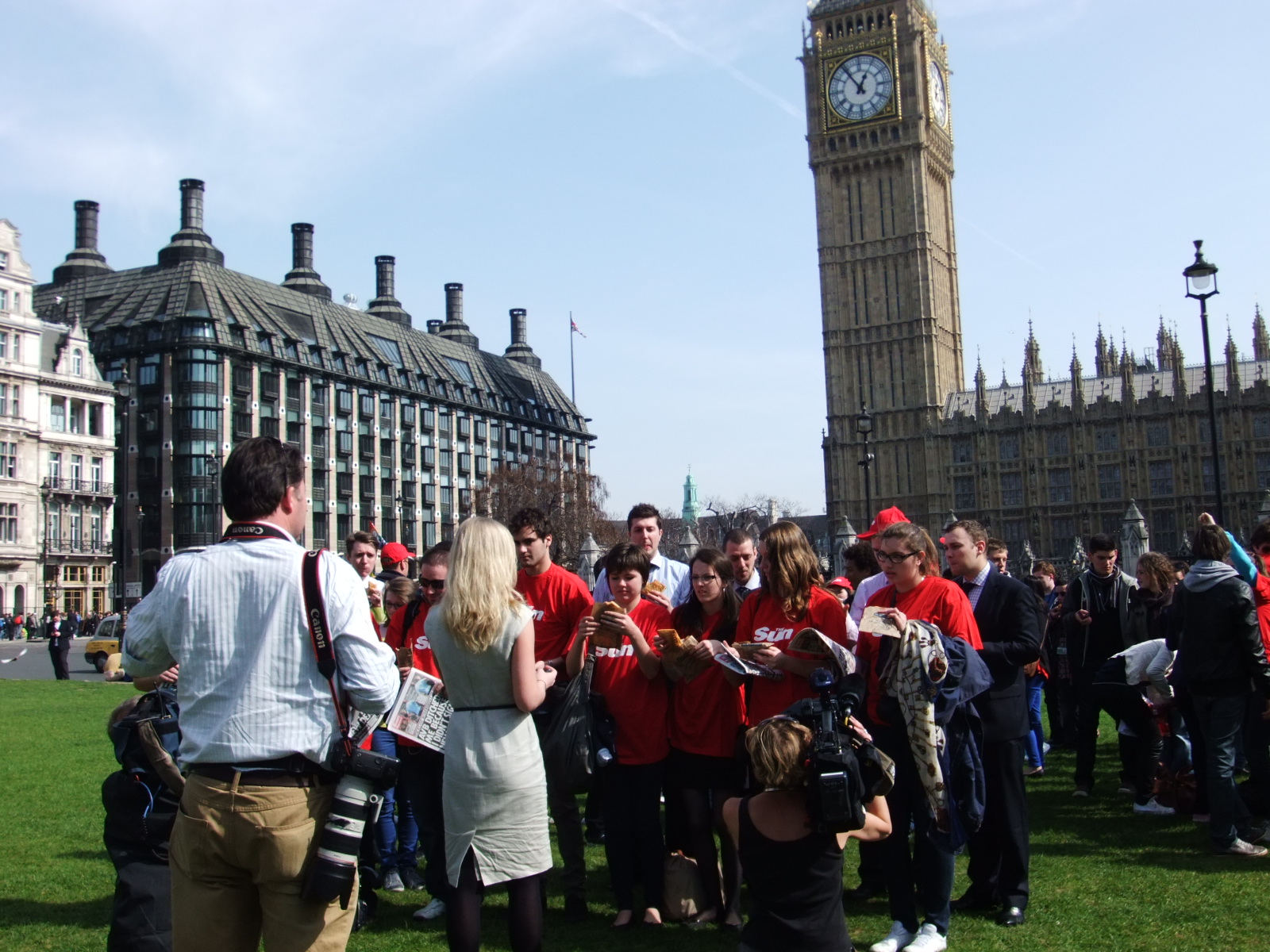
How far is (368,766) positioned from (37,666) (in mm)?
32533

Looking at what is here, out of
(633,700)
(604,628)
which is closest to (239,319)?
(633,700)

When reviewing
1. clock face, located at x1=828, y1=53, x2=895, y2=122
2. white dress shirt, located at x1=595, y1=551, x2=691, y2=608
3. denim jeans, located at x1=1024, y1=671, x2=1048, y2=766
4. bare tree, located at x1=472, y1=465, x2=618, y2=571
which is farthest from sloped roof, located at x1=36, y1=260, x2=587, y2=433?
white dress shirt, located at x1=595, y1=551, x2=691, y2=608

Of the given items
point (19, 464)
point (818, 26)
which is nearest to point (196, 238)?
point (19, 464)

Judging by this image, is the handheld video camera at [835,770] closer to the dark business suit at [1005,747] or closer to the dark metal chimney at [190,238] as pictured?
the dark business suit at [1005,747]

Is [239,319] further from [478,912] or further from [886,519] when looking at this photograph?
[478,912]

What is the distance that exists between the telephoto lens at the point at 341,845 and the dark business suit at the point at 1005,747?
3703mm

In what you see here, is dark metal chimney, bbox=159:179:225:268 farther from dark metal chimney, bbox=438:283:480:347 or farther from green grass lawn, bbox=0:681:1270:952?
green grass lawn, bbox=0:681:1270:952

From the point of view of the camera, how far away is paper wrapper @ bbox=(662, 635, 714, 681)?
5.86 meters

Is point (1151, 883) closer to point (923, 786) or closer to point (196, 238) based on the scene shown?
point (923, 786)

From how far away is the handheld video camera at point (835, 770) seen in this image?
4023 millimetres

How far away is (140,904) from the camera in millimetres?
5027

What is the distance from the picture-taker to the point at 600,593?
8.25 m

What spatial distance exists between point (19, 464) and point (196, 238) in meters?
19.3

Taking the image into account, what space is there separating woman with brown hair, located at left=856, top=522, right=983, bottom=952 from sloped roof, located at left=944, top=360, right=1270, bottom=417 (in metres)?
68.6
